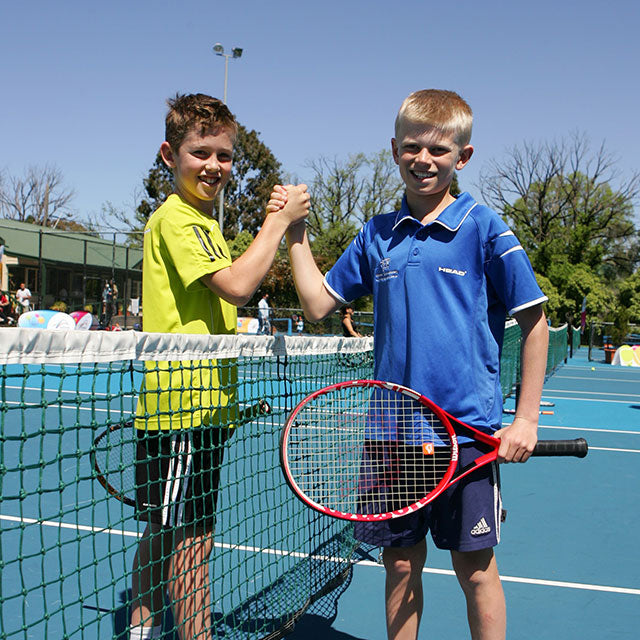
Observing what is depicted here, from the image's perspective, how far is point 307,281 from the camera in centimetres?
243

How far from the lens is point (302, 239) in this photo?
251 centimetres

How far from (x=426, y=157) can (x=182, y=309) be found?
94 centimetres

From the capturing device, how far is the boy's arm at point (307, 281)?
242 cm

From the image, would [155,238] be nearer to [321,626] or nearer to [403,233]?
[403,233]

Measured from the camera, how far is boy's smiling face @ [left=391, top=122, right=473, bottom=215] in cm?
215

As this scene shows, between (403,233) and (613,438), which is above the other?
(403,233)

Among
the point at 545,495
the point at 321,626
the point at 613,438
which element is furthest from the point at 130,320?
the point at 321,626

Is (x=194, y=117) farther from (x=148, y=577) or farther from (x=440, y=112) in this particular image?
(x=148, y=577)

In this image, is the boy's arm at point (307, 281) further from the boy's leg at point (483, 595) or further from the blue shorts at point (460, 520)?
the boy's leg at point (483, 595)

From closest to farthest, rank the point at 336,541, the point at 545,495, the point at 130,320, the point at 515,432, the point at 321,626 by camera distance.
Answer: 1. the point at 515,432
2. the point at 321,626
3. the point at 336,541
4. the point at 545,495
5. the point at 130,320

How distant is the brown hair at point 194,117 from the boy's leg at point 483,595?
1631 mm

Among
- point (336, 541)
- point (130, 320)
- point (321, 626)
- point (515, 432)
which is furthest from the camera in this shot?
point (130, 320)

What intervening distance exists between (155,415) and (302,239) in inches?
33.4

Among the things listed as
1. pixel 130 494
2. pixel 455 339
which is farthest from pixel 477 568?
pixel 130 494
